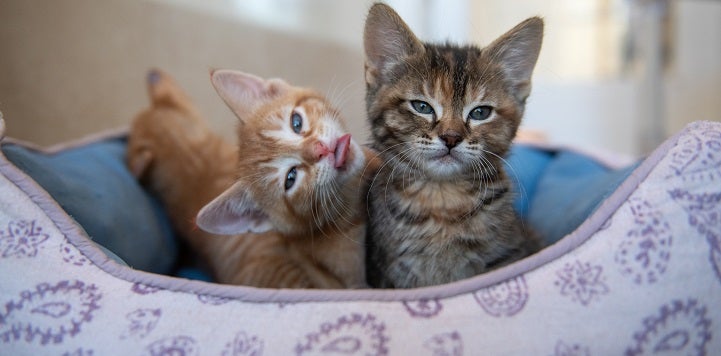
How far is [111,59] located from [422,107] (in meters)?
1.53

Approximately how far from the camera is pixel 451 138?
1.06 m

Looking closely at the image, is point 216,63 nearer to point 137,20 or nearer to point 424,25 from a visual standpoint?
point 137,20

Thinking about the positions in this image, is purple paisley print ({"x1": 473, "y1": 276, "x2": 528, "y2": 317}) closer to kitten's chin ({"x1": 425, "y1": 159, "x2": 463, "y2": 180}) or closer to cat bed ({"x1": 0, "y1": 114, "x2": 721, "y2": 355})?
cat bed ({"x1": 0, "y1": 114, "x2": 721, "y2": 355})

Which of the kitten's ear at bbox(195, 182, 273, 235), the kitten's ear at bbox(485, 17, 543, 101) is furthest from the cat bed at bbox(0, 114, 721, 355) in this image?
the kitten's ear at bbox(485, 17, 543, 101)

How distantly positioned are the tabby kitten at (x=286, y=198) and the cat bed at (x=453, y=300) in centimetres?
28

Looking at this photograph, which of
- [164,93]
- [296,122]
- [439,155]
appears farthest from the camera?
[164,93]

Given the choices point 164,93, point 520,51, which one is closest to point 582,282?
point 520,51

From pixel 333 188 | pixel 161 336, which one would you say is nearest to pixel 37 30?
pixel 333 188

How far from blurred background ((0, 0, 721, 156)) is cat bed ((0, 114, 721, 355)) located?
1.81 feet

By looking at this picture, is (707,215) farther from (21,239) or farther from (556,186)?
(21,239)

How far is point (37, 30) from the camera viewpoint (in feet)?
6.10

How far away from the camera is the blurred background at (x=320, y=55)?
1906 mm

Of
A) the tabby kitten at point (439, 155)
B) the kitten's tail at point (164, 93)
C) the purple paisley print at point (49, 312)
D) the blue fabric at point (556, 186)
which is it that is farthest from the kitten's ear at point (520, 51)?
the kitten's tail at point (164, 93)

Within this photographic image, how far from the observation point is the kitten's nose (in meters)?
1.06
